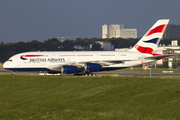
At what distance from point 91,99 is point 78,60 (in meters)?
23.7

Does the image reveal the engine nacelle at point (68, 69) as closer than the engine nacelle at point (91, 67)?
Yes

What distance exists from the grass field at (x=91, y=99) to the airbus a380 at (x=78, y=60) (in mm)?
12918

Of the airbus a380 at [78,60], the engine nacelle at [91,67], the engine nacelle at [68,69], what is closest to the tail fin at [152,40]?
the airbus a380 at [78,60]

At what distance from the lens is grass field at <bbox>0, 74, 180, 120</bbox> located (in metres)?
21.1

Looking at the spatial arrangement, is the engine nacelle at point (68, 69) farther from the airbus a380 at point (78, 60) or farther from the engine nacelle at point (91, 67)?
the engine nacelle at point (91, 67)

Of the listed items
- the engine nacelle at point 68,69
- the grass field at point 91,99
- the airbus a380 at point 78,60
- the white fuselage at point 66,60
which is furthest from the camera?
the white fuselage at point 66,60

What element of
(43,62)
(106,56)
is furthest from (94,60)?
(43,62)

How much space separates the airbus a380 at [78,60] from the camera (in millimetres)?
47406

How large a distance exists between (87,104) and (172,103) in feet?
21.9

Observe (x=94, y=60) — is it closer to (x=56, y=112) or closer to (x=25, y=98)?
(x=25, y=98)

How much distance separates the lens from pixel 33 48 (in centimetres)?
17562

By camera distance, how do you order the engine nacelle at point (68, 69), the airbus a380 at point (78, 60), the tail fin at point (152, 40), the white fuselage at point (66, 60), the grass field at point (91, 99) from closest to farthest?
the grass field at point (91, 99) < the engine nacelle at point (68, 69) < the airbus a380 at point (78, 60) < the white fuselage at point (66, 60) < the tail fin at point (152, 40)

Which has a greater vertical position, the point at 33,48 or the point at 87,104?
the point at 33,48

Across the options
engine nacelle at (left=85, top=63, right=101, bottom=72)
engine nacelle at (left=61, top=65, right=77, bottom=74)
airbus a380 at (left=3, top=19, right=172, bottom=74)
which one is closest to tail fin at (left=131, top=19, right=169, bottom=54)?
airbus a380 at (left=3, top=19, right=172, bottom=74)
